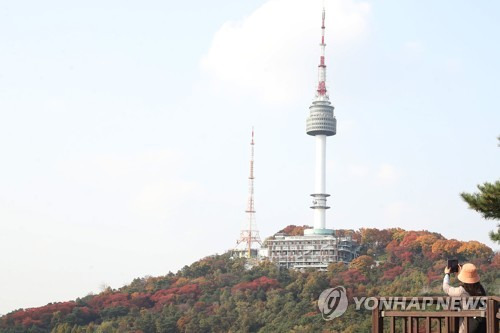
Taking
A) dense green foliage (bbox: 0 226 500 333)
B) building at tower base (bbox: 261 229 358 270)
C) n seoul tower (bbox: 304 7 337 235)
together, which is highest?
n seoul tower (bbox: 304 7 337 235)

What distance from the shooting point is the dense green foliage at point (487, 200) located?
10.2 m

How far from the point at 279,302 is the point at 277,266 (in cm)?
1455

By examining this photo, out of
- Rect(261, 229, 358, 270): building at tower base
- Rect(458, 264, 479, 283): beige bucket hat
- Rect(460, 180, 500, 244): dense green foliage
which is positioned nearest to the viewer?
Rect(458, 264, 479, 283): beige bucket hat

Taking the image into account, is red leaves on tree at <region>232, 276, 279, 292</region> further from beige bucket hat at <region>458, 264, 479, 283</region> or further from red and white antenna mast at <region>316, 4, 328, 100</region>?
beige bucket hat at <region>458, 264, 479, 283</region>

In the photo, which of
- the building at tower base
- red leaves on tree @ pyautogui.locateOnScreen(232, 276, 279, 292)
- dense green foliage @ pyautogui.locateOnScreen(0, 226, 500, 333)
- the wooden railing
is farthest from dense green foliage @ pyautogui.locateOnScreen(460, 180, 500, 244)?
the building at tower base

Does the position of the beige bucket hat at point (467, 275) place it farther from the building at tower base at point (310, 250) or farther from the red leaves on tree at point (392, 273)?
the building at tower base at point (310, 250)

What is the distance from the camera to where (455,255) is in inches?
2687

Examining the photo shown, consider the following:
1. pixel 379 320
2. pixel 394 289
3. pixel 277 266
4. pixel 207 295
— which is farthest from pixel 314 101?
pixel 379 320

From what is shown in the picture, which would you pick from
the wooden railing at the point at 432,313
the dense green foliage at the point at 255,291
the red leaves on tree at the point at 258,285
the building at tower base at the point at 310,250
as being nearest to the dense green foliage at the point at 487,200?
the wooden railing at the point at 432,313

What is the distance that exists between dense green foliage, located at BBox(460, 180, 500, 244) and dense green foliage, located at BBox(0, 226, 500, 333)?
33839 millimetres

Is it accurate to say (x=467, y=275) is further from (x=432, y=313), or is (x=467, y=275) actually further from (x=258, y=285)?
(x=258, y=285)

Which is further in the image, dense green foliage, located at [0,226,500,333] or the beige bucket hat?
dense green foliage, located at [0,226,500,333]

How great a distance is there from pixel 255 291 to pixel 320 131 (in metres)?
23.3

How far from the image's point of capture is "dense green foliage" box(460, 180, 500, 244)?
10.2m
